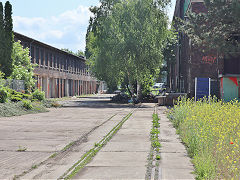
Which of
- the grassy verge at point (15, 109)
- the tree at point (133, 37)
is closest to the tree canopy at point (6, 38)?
the grassy verge at point (15, 109)

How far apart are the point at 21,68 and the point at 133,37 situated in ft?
33.7

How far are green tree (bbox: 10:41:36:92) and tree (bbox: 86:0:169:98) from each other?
24.0ft

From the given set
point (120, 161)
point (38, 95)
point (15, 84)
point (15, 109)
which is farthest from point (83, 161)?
point (38, 95)

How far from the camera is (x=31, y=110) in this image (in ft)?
71.2

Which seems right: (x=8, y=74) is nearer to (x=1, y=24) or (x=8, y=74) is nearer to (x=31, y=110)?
(x=1, y=24)

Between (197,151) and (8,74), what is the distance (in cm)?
2173

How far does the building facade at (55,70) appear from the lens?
43219mm

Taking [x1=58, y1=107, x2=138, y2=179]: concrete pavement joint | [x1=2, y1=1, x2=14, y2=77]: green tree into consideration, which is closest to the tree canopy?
[x1=2, y1=1, x2=14, y2=77]: green tree

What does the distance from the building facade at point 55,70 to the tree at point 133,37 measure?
7.35 metres

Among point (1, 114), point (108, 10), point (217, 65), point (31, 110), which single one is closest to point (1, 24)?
point (31, 110)

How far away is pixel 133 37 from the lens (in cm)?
3148

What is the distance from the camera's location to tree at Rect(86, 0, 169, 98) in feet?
→ 104

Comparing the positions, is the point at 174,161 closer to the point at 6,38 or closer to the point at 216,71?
the point at 6,38

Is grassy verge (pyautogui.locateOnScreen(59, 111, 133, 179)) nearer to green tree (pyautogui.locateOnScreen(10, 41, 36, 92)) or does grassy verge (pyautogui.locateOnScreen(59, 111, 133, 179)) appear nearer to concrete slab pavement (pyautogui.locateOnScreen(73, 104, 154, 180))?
concrete slab pavement (pyautogui.locateOnScreen(73, 104, 154, 180))
